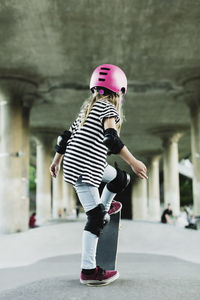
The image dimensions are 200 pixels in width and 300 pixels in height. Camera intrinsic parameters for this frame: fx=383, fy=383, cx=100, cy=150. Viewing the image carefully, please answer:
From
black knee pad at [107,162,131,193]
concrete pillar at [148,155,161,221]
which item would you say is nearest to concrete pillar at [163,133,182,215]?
concrete pillar at [148,155,161,221]

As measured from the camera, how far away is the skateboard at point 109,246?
4309 mm

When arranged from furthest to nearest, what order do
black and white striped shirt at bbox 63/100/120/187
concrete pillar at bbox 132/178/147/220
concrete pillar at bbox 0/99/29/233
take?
1. concrete pillar at bbox 132/178/147/220
2. concrete pillar at bbox 0/99/29/233
3. black and white striped shirt at bbox 63/100/120/187

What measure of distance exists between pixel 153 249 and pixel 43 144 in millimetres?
29455

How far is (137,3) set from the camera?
14.5m

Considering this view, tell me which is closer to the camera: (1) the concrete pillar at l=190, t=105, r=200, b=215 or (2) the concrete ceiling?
(2) the concrete ceiling

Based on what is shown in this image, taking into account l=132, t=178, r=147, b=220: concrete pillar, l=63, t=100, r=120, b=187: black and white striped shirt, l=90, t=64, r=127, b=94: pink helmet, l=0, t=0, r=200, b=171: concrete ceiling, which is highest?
l=0, t=0, r=200, b=171: concrete ceiling

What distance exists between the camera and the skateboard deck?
14.1 ft

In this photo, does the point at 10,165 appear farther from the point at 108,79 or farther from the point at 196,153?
the point at 108,79

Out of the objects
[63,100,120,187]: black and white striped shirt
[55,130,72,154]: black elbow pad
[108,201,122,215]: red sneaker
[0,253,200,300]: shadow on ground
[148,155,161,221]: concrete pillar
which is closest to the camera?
→ [0,253,200,300]: shadow on ground

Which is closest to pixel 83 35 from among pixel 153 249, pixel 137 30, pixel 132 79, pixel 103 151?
pixel 137 30

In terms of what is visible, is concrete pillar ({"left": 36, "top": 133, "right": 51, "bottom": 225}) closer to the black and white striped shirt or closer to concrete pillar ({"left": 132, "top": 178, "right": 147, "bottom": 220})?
concrete pillar ({"left": 132, "top": 178, "right": 147, "bottom": 220})

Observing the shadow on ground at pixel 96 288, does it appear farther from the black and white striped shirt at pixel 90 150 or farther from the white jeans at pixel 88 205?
the black and white striped shirt at pixel 90 150

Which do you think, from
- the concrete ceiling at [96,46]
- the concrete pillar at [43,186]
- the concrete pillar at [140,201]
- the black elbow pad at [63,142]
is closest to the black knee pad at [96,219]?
the black elbow pad at [63,142]

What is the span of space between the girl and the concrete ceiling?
11.3m
